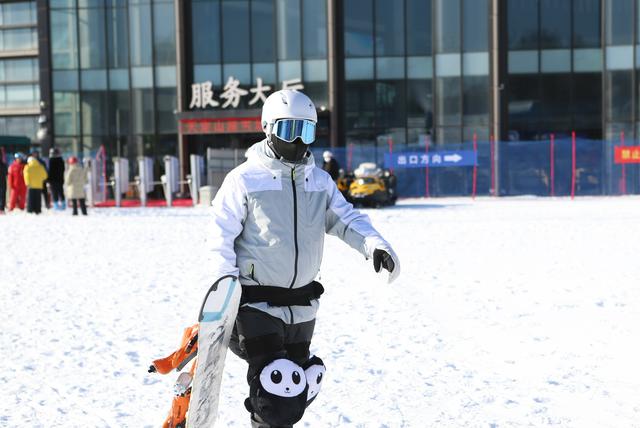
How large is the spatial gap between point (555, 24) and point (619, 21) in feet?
7.83

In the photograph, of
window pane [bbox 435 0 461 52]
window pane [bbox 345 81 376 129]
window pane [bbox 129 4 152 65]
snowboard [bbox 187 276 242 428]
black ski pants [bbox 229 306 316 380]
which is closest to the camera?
snowboard [bbox 187 276 242 428]

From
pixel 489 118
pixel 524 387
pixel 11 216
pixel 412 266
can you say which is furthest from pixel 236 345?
pixel 489 118

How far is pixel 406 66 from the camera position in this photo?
1200 inches

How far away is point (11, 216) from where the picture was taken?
20984mm

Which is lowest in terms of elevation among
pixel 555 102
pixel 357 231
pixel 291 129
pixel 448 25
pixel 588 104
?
pixel 357 231

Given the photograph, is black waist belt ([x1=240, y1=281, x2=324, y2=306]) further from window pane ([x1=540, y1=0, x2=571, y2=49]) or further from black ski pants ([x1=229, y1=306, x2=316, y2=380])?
window pane ([x1=540, y1=0, x2=571, y2=49])

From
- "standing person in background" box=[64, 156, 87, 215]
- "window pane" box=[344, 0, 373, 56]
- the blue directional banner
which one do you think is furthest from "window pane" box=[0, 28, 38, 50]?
"standing person in background" box=[64, 156, 87, 215]

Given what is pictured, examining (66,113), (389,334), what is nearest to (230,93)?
(66,113)

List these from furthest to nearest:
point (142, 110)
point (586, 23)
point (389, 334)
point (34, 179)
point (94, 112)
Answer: point (94, 112) < point (142, 110) < point (586, 23) < point (34, 179) < point (389, 334)

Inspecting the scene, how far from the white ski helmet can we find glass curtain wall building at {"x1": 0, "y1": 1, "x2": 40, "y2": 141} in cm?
6700

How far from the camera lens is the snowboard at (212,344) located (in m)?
3.21

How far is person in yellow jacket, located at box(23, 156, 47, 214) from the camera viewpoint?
2027cm

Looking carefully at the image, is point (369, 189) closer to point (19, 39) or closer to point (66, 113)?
point (66, 113)

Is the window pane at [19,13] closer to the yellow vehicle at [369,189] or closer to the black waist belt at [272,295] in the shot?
the yellow vehicle at [369,189]
